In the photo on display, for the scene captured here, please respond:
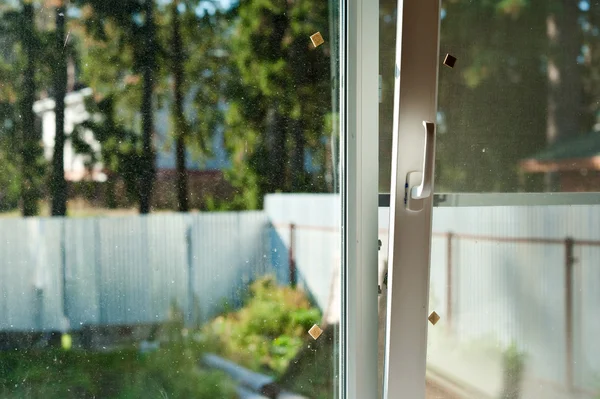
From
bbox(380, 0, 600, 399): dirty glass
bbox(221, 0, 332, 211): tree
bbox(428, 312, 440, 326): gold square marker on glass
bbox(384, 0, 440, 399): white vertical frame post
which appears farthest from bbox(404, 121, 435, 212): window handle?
bbox(428, 312, 440, 326): gold square marker on glass

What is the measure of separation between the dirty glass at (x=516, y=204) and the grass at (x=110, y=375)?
1.71ft

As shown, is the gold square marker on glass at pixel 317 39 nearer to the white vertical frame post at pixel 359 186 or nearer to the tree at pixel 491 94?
the white vertical frame post at pixel 359 186

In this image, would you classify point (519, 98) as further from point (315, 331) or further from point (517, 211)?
point (315, 331)

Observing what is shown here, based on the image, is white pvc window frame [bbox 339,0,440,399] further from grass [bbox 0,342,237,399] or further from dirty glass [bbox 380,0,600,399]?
grass [bbox 0,342,237,399]

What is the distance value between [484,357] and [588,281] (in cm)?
40

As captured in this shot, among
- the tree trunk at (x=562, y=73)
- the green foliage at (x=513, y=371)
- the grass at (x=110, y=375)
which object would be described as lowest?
the green foliage at (x=513, y=371)

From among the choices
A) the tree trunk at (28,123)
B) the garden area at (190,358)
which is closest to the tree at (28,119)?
the tree trunk at (28,123)

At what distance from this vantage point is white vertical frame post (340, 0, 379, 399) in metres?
1.61

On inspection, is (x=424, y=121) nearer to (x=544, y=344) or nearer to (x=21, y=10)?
(x=544, y=344)

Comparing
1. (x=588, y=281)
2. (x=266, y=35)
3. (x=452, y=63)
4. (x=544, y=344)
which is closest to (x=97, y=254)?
(x=266, y=35)

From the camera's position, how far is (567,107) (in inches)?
73.4

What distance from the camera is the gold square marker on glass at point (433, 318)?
5.74 ft

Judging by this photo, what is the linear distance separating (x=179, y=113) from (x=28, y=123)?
0.33 m

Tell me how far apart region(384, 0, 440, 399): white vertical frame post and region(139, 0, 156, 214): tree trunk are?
0.59 meters
